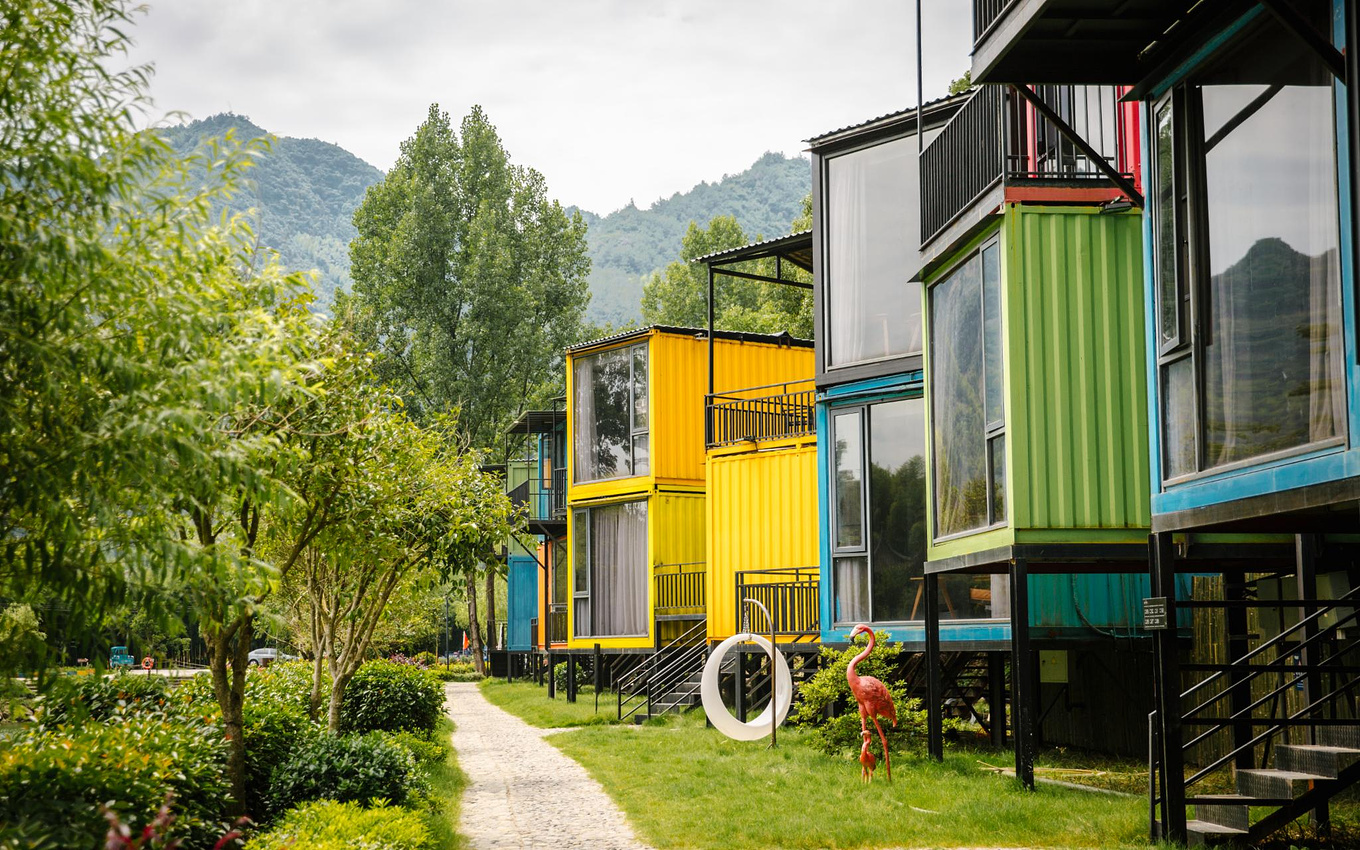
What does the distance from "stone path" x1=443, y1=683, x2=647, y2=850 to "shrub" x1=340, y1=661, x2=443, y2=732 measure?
32.5 inches

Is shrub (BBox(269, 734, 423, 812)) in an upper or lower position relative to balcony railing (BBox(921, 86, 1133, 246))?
lower

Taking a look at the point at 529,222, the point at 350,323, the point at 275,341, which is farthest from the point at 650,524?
the point at 529,222

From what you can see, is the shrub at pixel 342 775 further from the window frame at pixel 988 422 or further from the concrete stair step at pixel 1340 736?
the concrete stair step at pixel 1340 736

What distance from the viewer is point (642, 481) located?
1040 inches

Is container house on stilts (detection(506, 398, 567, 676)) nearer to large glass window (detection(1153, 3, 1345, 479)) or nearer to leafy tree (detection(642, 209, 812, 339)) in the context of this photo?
leafy tree (detection(642, 209, 812, 339))

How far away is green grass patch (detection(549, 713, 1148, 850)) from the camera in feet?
32.5

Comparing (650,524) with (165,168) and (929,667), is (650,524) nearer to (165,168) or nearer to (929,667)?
(929,667)

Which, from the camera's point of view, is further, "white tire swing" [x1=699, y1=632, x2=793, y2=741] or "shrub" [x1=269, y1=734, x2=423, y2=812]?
"white tire swing" [x1=699, y1=632, x2=793, y2=741]

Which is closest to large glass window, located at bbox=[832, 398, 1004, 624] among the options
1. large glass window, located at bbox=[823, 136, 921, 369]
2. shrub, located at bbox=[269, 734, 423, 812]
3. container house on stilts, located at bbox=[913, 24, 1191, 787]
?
large glass window, located at bbox=[823, 136, 921, 369]

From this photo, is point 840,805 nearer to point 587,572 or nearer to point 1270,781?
point 1270,781

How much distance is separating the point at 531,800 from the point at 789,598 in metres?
8.21

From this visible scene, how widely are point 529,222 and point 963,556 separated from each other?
34.6 m

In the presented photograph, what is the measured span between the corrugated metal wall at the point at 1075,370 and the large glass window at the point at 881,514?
5054 millimetres

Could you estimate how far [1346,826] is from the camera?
9977mm
